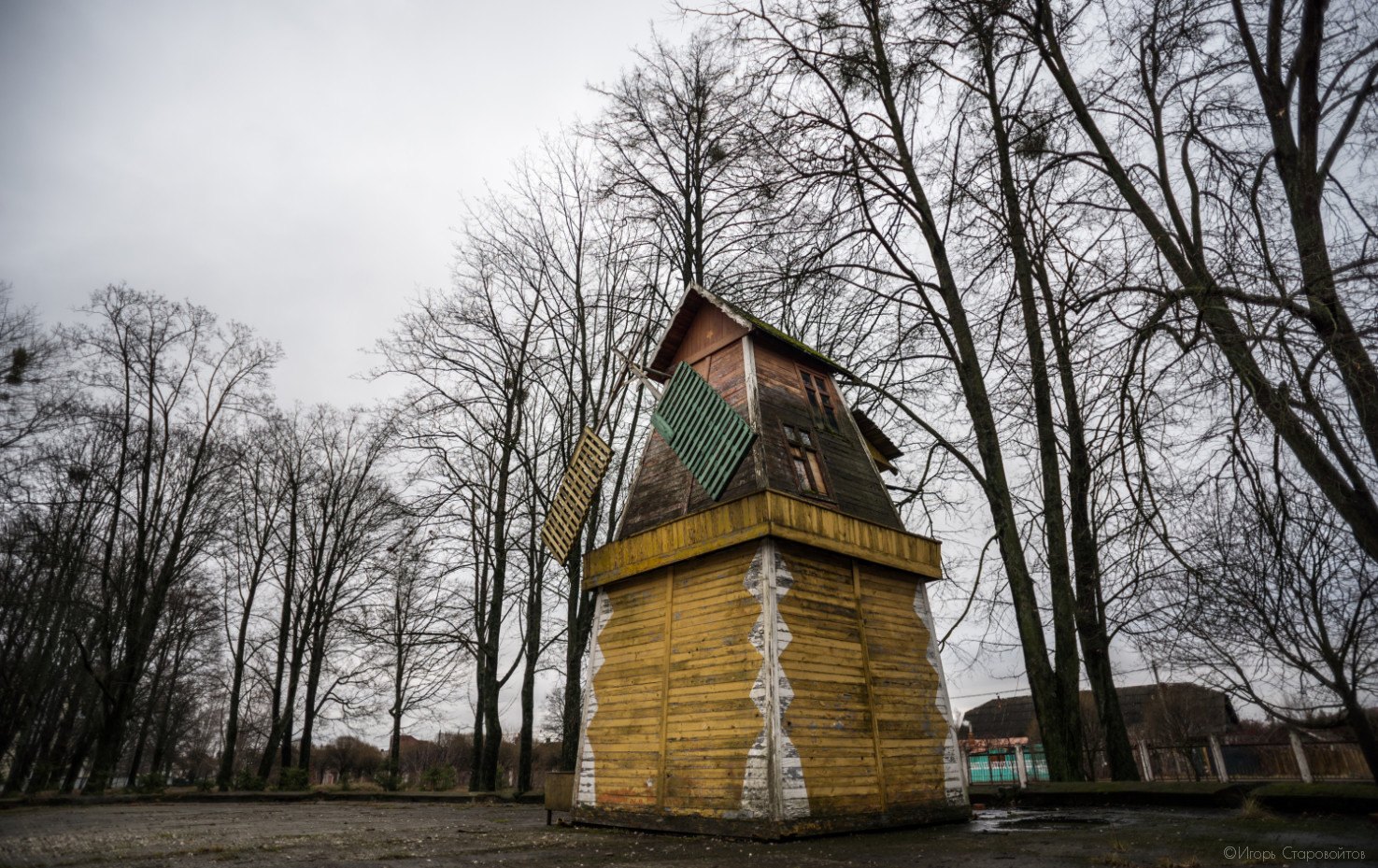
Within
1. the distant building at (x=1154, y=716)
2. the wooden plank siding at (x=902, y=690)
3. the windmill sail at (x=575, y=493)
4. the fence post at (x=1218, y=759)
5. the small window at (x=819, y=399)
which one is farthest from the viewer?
the distant building at (x=1154, y=716)

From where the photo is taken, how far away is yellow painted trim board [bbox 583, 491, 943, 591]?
9430mm

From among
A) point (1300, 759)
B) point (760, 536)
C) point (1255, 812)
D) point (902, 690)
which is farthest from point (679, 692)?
point (1300, 759)

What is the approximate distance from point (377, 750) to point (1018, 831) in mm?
62338

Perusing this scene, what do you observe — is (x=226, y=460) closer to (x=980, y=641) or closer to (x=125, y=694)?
(x=125, y=694)

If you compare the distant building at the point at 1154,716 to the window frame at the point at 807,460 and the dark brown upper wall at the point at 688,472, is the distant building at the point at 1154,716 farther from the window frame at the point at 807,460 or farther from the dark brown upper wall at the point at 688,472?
the dark brown upper wall at the point at 688,472

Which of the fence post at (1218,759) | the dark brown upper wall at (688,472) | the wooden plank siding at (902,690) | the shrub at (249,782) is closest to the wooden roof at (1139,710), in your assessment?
the fence post at (1218,759)

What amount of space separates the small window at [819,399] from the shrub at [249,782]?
23.7 metres

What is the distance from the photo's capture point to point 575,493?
1456 centimetres

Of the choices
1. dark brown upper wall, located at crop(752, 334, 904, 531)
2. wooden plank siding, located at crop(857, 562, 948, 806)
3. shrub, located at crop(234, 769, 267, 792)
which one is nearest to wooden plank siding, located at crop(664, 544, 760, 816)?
dark brown upper wall, located at crop(752, 334, 904, 531)

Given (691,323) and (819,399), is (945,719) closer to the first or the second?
(819,399)

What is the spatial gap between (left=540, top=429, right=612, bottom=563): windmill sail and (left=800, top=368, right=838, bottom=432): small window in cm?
443

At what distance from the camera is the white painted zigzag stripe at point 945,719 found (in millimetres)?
10234

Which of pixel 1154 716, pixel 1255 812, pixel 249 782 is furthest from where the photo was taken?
pixel 1154 716

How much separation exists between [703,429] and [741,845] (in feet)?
21.0
